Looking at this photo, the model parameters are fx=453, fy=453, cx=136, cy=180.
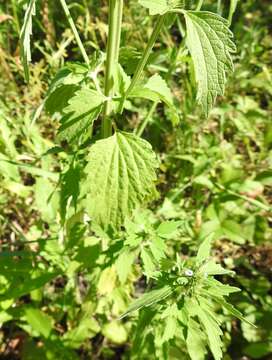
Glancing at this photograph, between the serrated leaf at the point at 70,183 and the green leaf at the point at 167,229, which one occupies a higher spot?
the serrated leaf at the point at 70,183

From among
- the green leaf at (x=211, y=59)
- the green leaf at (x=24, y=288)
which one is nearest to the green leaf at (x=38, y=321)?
the green leaf at (x=24, y=288)

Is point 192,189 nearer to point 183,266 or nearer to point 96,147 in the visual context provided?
point 183,266

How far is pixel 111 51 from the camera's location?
4.15 feet

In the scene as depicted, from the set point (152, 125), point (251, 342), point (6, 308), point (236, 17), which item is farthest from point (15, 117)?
point (236, 17)

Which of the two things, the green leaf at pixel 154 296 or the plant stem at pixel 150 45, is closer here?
the plant stem at pixel 150 45

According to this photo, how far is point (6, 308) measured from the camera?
6.02 ft

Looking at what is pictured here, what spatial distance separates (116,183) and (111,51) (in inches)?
14.6

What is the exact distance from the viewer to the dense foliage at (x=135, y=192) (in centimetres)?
122

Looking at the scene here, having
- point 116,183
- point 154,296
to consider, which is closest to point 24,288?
point 154,296

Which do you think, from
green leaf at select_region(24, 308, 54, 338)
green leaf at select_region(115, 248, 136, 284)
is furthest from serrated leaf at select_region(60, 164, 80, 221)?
green leaf at select_region(24, 308, 54, 338)

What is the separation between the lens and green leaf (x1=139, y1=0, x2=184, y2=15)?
3.39 ft

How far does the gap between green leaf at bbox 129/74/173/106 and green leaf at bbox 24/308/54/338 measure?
1.10m

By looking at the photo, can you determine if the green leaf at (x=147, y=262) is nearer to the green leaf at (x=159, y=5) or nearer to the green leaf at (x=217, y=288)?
the green leaf at (x=217, y=288)

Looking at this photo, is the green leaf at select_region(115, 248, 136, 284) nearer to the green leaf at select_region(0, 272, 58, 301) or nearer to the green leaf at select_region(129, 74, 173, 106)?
the green leaf at select_region(0, 272, 58, 301)
